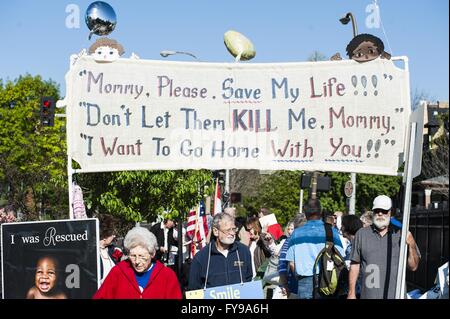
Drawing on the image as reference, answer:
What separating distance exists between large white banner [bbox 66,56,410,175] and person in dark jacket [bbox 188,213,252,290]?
1.88 feet

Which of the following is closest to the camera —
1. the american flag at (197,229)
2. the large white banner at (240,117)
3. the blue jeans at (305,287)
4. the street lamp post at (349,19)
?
the large white banner at (240,117)

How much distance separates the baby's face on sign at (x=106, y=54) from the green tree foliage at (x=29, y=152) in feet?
60.3

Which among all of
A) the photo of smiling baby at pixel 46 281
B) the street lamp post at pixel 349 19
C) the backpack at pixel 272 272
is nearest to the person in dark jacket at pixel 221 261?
the photo of smiling baby at pixel 46 281

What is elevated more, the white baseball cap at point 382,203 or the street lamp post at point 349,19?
the street lamp post at point 349,19

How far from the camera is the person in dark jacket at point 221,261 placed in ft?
25.6

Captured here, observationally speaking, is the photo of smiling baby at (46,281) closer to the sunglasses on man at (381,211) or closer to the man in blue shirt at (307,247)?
the man in blue shirt at (307,247)

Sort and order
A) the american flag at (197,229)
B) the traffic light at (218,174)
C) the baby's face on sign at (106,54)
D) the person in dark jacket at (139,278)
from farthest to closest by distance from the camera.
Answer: the traffic light at (218,174)
the american flag at (197,229)
the baby's face on sign at (106,54)
the person in dark jacket at (139,278)

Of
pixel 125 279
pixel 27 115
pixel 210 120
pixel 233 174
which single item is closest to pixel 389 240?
pixel 210 120

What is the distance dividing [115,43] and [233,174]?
48.1m

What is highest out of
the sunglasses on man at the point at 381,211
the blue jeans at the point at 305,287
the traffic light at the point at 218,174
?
the traffic light at the point at 218,174

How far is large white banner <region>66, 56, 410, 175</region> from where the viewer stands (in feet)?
26.7

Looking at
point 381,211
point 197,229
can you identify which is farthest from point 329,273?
point 197,229
